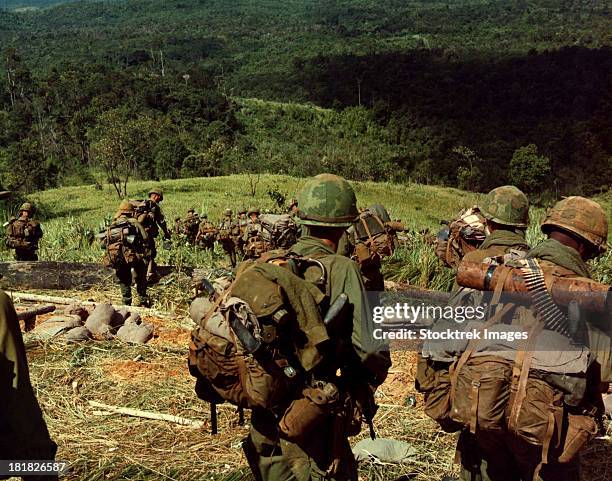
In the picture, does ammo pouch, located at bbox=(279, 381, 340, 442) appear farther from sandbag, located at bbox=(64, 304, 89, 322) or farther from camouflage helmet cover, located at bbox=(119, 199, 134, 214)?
camouflage helmet cover, located at bbox=(119, 199, 134, 214)

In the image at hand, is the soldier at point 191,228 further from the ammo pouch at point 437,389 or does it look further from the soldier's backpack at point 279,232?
the ammo pouch at point 437,389

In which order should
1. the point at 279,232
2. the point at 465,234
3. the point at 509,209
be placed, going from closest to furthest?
1. the point at 509,209
2. the point at 465,234
3. the point at 279,232

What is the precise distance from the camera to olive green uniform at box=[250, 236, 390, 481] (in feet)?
9.22

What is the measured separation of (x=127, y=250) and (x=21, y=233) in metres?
3.27

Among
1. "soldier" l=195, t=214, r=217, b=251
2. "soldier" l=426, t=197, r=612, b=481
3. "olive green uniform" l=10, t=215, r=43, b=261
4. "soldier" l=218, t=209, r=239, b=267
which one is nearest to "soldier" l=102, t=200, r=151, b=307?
"soldier" l=218, t=209, r=239, b=267

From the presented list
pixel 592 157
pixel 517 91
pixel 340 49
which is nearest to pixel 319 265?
pixel 592 157

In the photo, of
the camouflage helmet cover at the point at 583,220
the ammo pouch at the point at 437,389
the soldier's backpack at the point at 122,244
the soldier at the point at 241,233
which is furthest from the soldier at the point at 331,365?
the soldier at the point at 241,233

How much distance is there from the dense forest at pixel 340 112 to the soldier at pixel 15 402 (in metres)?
30.9

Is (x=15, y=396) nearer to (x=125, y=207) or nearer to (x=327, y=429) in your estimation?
(x=327, y=429)

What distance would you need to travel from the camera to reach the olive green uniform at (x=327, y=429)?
2.81 metres

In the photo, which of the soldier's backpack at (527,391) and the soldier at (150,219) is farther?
the soldier at (150,219)

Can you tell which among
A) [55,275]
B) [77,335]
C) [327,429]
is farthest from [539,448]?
[55,275]

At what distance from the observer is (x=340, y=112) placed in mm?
81375

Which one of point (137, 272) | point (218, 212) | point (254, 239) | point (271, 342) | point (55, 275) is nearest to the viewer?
point (271, 342)
